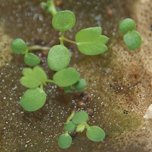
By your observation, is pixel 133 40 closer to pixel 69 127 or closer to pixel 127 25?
pixel 127 25

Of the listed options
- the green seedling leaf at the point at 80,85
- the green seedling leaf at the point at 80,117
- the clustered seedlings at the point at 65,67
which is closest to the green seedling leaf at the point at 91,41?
the clustered seedlings at the point at 65,67

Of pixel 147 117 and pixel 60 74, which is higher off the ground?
pixel 60 74

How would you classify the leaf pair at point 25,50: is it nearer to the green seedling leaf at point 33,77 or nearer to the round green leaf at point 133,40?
the green seedling leaf at point 33,77

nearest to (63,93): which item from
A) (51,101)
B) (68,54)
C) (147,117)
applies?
(51,101)

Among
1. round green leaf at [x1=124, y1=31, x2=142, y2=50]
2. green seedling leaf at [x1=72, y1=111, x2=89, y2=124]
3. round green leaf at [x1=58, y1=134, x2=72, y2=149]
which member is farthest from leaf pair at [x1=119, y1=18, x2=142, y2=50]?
round green leaf at [x1=58, y1=134, x2=72, y2=149]

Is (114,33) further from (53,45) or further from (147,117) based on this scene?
(147,117)

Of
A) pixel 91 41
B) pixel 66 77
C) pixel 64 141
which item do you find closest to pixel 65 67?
pixel 66 77
